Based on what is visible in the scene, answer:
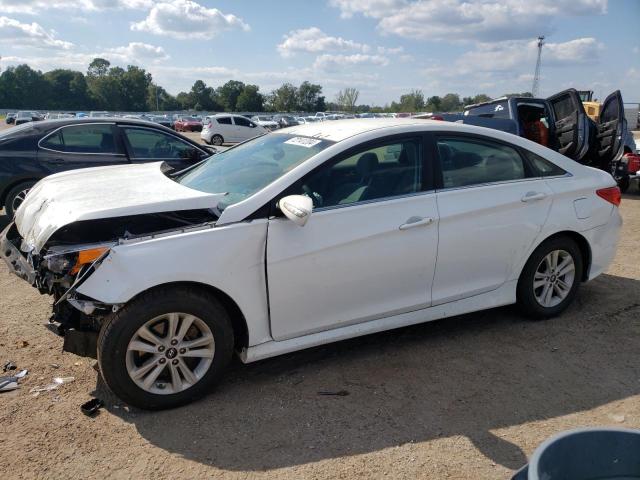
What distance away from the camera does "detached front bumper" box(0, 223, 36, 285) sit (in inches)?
136

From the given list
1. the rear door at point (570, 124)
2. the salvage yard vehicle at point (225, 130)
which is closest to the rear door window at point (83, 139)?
the rear door at point (570, 124)

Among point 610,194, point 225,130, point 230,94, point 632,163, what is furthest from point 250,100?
point 610,194

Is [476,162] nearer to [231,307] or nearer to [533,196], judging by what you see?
[533,196]

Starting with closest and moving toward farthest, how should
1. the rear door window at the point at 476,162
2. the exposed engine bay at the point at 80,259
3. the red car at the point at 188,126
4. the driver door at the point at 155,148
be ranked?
1. the exposed engine bay at the point at 80,259
2. the rear door window at the point at 476,162
3. the driver door at the point at 155,148
4. the red car at the point at 188,126

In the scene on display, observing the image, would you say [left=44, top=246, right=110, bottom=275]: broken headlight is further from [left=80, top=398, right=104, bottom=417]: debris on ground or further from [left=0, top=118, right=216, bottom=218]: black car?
[left=0, top=118, right=216, bottom=218]: black car

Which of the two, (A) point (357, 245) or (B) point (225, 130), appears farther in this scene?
(B) point (225, 130)

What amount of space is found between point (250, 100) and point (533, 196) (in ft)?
366

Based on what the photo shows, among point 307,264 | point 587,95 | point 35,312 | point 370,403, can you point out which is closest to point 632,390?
point 370,403

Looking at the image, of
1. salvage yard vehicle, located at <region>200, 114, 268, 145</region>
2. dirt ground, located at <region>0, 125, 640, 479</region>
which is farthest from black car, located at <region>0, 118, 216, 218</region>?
salvage yard vehicle, located at <region>200, 114, 268, 145</region>

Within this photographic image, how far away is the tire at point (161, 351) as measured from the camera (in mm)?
2990

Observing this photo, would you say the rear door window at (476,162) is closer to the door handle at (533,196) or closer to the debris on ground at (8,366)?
the door handle at (533,196)

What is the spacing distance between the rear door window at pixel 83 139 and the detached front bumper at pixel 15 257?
3926 mm

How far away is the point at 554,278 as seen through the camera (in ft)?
14.5

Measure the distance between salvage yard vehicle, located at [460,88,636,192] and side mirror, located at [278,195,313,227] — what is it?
24.3ft
